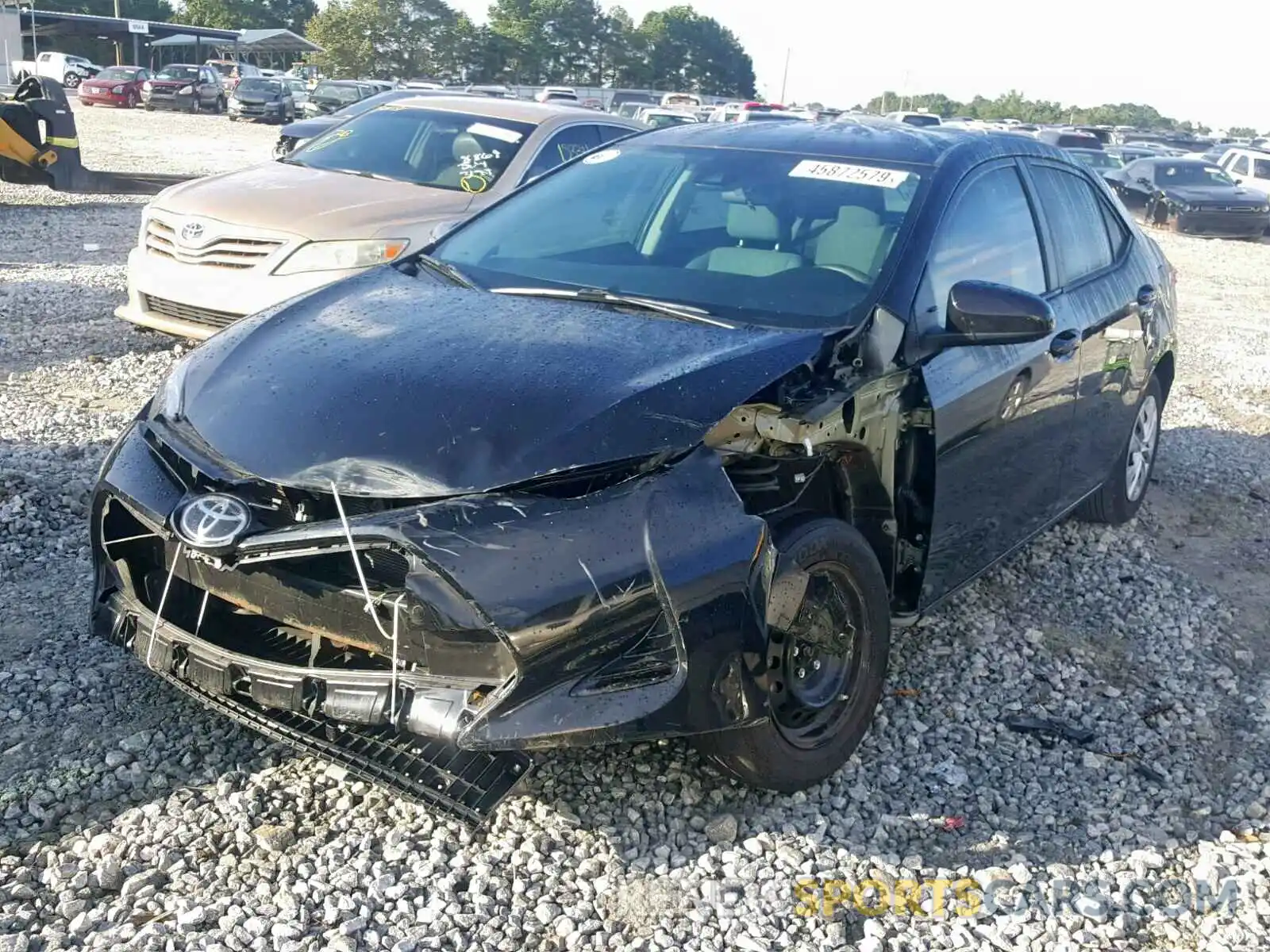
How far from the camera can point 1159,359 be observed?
227 inches

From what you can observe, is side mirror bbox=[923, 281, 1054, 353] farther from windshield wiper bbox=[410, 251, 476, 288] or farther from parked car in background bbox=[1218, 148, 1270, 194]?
parked car in background bbox=[1218, 148, 1270, 194]

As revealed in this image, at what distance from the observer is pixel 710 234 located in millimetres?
4031

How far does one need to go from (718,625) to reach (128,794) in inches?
62.2

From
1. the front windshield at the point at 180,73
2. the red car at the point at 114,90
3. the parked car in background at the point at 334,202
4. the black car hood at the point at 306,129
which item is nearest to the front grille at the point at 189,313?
the parked car in background at the point at 334,202

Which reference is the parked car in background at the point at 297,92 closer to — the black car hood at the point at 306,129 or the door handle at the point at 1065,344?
the black car hood at the point at 306,129

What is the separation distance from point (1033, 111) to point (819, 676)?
87807 mm

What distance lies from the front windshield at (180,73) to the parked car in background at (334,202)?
35.9 m

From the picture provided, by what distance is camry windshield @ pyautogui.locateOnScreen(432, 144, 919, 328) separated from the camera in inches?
146

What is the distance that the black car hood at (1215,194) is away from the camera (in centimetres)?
2203

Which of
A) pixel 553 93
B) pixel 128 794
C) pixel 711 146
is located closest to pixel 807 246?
pixel 711 146

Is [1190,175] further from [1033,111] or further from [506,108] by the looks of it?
[1033,111]

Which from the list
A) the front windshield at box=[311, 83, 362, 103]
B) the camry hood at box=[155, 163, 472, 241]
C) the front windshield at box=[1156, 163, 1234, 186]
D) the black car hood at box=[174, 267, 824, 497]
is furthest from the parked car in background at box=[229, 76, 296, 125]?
the black car hood at box=[174, 267, 824, 497]

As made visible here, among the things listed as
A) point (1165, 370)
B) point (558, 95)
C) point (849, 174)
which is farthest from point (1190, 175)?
point (558, 95)

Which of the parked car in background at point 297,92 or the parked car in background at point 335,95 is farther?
the parked car in background at point 297,92
